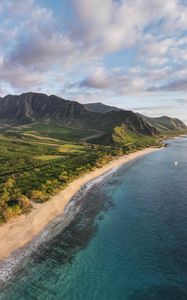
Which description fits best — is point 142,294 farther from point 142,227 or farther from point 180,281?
point 142,227

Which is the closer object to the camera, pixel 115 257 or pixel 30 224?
pixel 115 257

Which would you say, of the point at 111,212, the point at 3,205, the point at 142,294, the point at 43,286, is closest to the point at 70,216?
the point at 111,212

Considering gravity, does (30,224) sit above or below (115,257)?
above

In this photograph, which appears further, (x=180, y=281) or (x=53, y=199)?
(x=53, y=199)

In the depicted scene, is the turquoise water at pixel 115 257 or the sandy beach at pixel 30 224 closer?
the turquoise water at pixel 115 257

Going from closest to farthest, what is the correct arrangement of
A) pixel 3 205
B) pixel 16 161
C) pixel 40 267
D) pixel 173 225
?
1. pixel 40 267
2. pixel 173 225
3. pixel 3 205
4. pixel 16 161

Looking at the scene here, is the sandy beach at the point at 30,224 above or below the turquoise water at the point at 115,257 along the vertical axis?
above

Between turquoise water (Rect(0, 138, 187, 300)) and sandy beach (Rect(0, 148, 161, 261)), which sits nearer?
turquoise water (Rect(0, 138, 187, 300))

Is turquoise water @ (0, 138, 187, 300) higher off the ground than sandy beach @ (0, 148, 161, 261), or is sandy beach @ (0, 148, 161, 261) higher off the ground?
sandy beach @ (0, 148, 161, 261)
